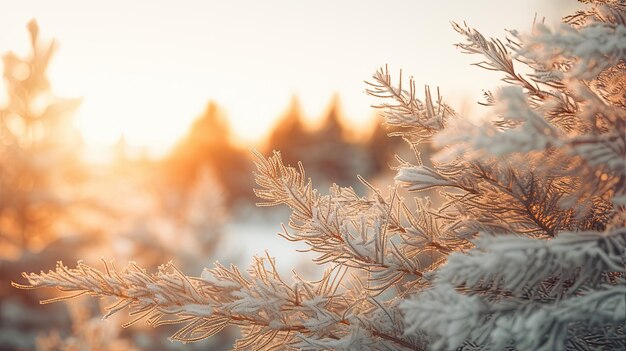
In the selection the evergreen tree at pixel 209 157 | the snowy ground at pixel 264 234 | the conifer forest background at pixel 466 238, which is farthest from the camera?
the evergreen tree at pixel 209 157

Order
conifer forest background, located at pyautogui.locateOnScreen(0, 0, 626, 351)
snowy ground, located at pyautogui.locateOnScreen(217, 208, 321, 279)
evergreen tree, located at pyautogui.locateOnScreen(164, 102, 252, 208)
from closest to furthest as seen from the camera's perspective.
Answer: conifer forest background, located at pyautogui.locateOnScreen(0, 0, 626, 351) < snowy ground, located at pyautogui.locateOnScreen(217, 208, 321, 279) < evergreen tree, located at pyautogui.locateOnScreen(164, 102, 252, 208)

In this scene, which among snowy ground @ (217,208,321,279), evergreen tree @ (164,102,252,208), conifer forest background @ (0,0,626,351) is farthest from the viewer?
evergreen tree @ (164,102,252,208)

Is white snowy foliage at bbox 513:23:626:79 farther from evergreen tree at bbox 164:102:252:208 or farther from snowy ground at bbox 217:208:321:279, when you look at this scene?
evergreen tree at bbox 164:102:252:208

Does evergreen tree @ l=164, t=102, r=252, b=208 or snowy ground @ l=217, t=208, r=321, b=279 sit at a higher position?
evergreen tree @ l=164, t=102, r=252, b=208

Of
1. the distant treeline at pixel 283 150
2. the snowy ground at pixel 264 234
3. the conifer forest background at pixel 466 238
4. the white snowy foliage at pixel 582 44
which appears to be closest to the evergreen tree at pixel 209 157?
the distant treeline at pixel 283 150

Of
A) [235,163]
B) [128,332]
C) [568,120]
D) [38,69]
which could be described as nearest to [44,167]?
[38,69]

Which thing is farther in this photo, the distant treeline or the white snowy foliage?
the distant treeline

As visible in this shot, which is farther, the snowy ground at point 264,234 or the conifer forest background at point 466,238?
the snowy ground at point 264,234

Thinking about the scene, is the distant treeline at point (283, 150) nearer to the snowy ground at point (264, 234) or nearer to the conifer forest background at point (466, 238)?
the snowy ground at point (264, 234)

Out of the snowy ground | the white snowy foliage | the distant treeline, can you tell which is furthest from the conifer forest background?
the distant treeline

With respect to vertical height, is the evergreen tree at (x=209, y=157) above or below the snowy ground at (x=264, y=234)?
above

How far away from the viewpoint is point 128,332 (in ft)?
40.7

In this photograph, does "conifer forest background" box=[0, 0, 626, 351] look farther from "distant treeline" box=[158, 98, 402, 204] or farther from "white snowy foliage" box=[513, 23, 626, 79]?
"distant treeline" box=[158, 98, 402, 204]

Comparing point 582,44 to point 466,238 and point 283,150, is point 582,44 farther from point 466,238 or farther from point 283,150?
A: point 283,150
